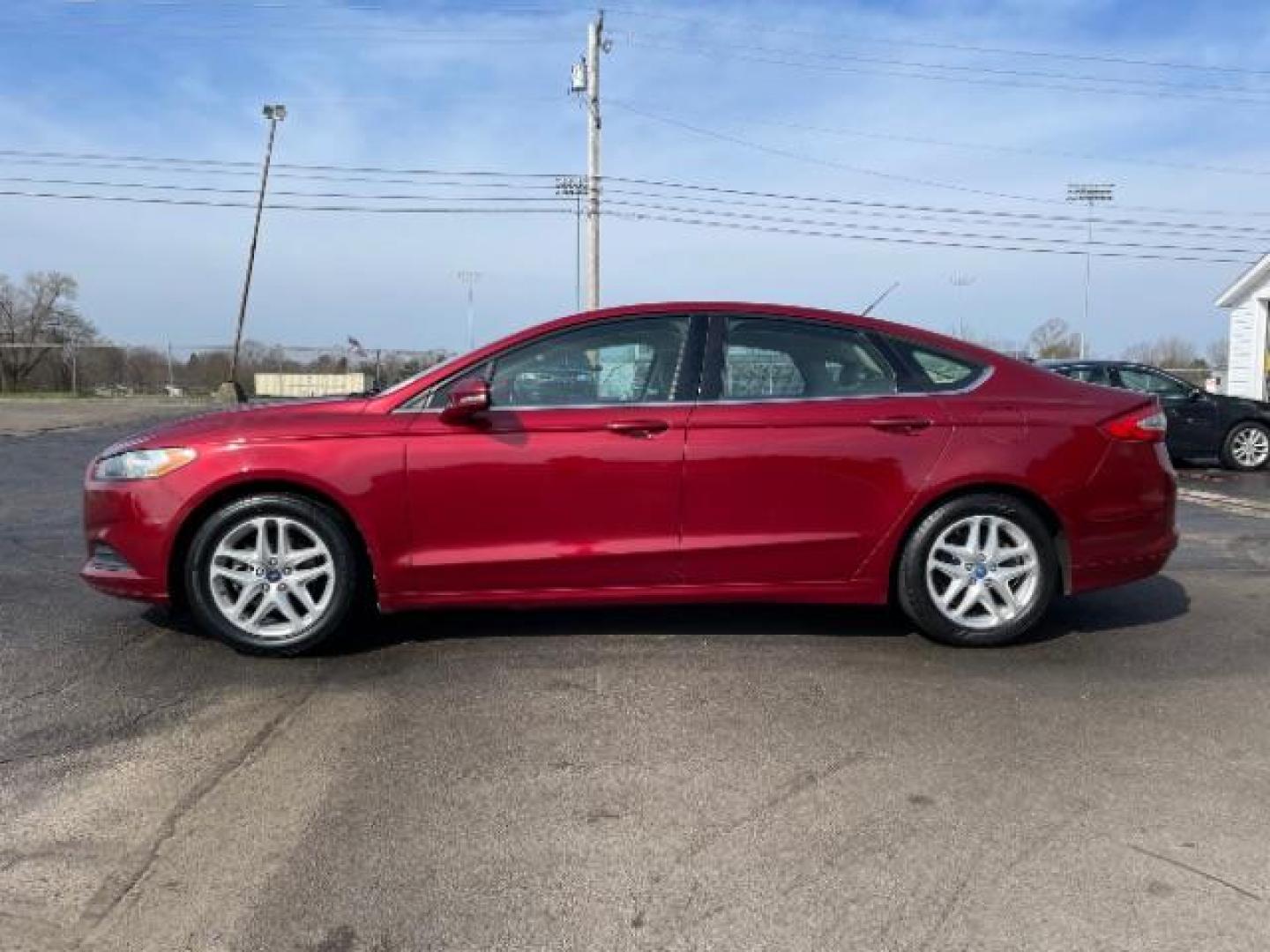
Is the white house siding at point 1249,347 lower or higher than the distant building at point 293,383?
higher

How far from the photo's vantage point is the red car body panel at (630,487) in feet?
15.0

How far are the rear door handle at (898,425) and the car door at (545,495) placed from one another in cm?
85

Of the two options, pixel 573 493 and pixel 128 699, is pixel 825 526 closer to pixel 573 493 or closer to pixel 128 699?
pixel 573 493

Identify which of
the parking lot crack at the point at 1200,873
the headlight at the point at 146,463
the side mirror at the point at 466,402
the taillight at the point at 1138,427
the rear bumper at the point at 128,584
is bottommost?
the parking lot crack at the point at 1200,873

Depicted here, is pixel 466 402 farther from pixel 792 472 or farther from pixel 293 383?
pixel 293 383

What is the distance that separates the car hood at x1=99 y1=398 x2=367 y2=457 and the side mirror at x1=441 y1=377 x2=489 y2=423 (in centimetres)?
40

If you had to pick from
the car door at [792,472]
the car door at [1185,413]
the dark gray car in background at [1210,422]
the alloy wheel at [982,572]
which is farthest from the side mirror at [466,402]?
the car door at [1185,413]

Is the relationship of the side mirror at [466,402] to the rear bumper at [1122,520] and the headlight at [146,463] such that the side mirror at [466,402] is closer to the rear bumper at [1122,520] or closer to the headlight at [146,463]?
the headlight at [146,463]

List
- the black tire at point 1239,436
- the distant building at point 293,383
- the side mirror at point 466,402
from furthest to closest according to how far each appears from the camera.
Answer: the distant building at point 293,383, the black tire at point 1239,436, the side mirror at point 466,402

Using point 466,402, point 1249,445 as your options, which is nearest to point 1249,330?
point 1249,445

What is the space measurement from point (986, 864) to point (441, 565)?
2.56 meters

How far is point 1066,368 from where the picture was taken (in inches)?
548

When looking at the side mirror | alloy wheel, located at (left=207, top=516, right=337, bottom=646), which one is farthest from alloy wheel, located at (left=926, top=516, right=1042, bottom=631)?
alloy wheel, located at (left=207, top=516, right=337, bottom=646)

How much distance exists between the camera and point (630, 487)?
15.2 feet
